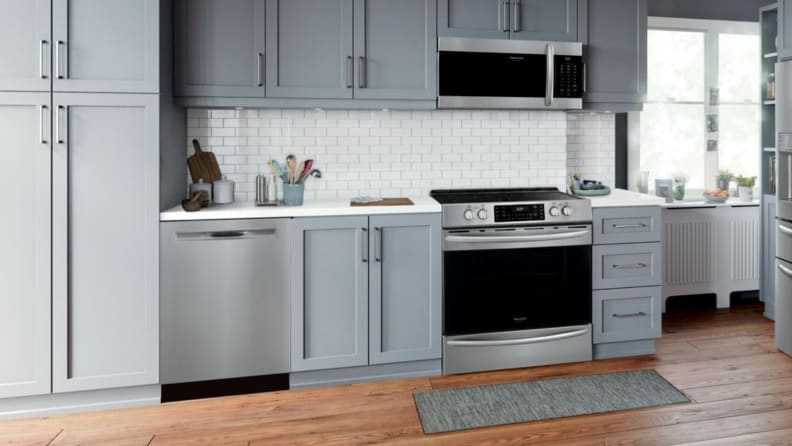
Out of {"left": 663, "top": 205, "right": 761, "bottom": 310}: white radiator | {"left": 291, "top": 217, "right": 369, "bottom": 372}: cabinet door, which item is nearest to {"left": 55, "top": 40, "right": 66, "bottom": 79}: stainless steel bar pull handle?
{"left": 291, "top": 217, "right": 369, "bottom": 372}: cabinet door

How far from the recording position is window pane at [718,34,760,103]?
15.3 ft

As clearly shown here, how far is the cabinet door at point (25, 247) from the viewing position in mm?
2578

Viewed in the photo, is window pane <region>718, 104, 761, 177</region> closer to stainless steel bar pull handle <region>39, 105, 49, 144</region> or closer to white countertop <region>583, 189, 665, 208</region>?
white countertop <region>583, 189, 665, 208</region>

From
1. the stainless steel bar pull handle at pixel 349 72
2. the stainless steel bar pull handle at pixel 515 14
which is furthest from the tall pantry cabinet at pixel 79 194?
the stainless steel bar pull handle at pixel 515 14

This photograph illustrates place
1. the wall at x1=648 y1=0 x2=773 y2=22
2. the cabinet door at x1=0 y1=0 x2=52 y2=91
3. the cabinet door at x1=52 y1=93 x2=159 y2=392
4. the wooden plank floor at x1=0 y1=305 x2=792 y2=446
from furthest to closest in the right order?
the wall at x1=648 y1=0 x2=773 y2=22
the cabinet door at x1=52 y1=93 x2=159 y2=392
the cabinet door at x1=0 y1=0 x2=52 y2=91
the wooden plank floor at x1=0 y1=305 x2=792 y2=446

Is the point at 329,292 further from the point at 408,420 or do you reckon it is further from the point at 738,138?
the point at 738,138

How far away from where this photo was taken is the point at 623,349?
345 cm

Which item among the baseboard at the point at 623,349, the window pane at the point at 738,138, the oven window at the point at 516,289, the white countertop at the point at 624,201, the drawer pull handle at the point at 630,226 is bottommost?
the baseboard at the point at 623,349

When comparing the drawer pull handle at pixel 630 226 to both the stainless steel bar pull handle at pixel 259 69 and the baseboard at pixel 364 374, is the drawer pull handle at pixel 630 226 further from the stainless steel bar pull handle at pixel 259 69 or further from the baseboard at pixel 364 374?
the stainless steel bar pull handle at pixel 259 69

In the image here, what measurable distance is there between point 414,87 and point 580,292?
1559mm

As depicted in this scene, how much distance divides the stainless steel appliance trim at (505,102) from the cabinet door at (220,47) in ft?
3.57

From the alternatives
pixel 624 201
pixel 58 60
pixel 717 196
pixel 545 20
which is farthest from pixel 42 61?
pixel 717 196

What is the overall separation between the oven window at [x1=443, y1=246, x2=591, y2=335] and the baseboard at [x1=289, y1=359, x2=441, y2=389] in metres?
0.25

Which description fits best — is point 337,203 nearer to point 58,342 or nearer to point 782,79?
point 58,342
